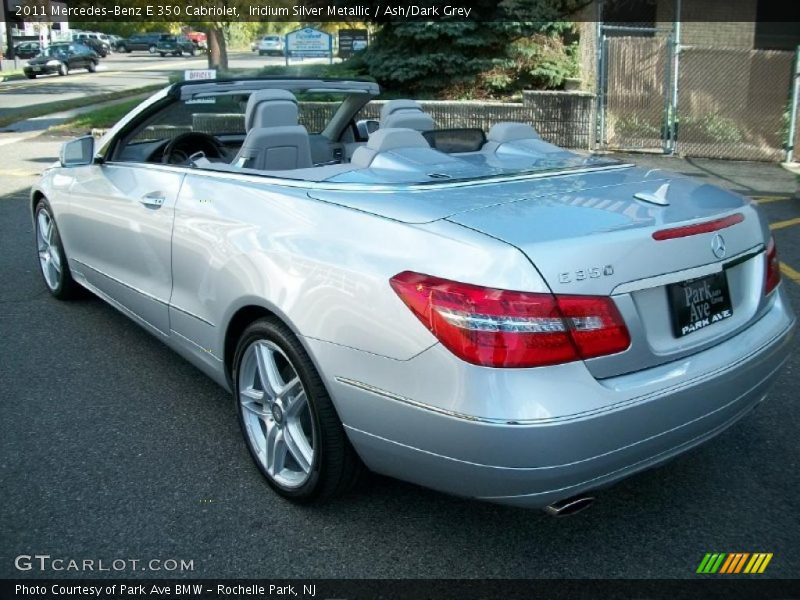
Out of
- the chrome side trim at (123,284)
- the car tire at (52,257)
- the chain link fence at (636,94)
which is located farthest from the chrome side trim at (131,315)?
the chain link fence at (636,94)

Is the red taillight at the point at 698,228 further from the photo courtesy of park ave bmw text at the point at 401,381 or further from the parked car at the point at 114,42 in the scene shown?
the parked car at the point at 114,42

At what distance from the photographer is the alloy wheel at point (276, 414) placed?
3.09 metres

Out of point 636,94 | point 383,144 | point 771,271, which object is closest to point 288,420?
point 383,144

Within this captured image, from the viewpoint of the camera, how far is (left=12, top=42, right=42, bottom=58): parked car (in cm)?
4781

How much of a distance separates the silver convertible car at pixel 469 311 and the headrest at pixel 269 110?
0.22 m

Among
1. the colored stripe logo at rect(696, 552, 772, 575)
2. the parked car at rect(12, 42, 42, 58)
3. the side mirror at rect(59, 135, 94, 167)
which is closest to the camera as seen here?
the colored stripe logo at rect(696, 552, 772, 575)

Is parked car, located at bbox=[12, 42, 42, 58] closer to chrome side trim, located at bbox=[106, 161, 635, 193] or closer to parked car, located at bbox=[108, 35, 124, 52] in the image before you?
parked car, located at bbox=[108, 35, 124, 52]

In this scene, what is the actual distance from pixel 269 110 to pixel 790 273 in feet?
14.3

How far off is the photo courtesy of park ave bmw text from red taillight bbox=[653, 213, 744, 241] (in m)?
0.01

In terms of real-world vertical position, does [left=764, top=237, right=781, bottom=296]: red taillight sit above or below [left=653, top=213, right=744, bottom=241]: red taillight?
below

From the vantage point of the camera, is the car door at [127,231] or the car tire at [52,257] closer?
the car door at [127,231]

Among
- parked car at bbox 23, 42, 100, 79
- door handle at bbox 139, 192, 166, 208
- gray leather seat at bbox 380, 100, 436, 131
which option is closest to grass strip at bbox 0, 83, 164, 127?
parked car at bbox 23, 42, 100, 79

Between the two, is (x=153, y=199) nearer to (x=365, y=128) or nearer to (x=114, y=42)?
(x=365, y=128)

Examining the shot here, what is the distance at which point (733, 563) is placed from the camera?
2.81 meters
